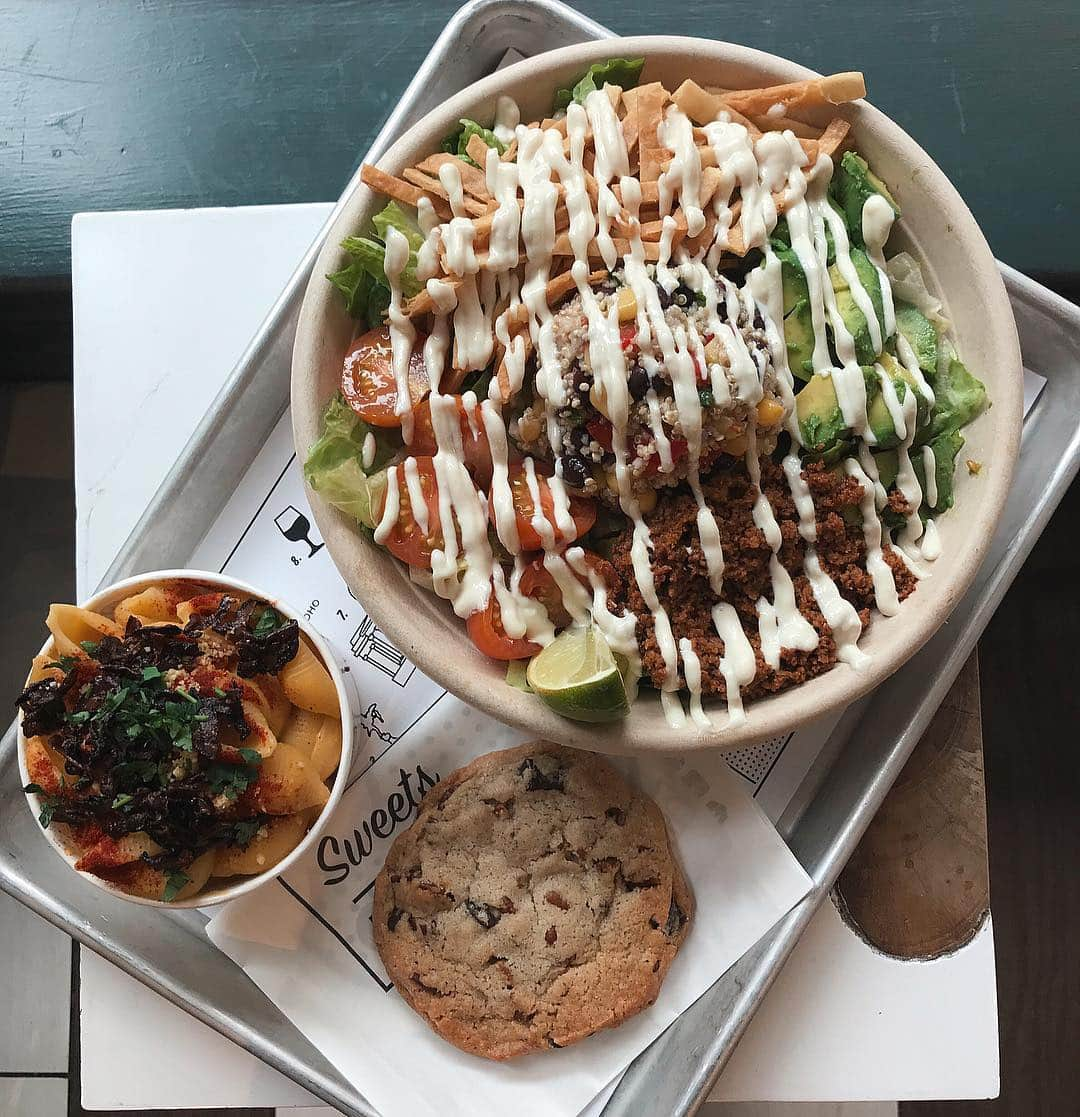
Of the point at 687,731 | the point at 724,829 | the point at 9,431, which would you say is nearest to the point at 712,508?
the point at 687,731

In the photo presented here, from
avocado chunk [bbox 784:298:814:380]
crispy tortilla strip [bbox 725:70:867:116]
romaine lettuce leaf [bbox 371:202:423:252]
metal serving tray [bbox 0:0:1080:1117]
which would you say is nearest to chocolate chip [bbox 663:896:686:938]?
metal serving tray [bbox 0:0:1080:1117]

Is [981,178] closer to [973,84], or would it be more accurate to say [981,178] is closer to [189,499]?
[973,84]

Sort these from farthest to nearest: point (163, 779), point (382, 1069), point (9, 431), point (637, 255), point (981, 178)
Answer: point (9, 431) → point (981, 178) → point (382, 1069) → point (163, 779) → point (637, 255)

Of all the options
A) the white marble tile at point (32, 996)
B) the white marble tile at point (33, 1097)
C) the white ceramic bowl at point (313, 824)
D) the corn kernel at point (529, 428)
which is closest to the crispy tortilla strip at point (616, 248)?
the corn kernel at point (529, 428)

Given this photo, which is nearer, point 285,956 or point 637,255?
point 637,255

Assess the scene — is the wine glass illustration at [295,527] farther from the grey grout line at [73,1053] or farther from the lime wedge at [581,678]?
the grey grout line at [73,1053]

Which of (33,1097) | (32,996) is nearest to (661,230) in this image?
(32,996)

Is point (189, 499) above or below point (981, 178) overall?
below

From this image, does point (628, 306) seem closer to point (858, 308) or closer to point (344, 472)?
point (858, 308)
